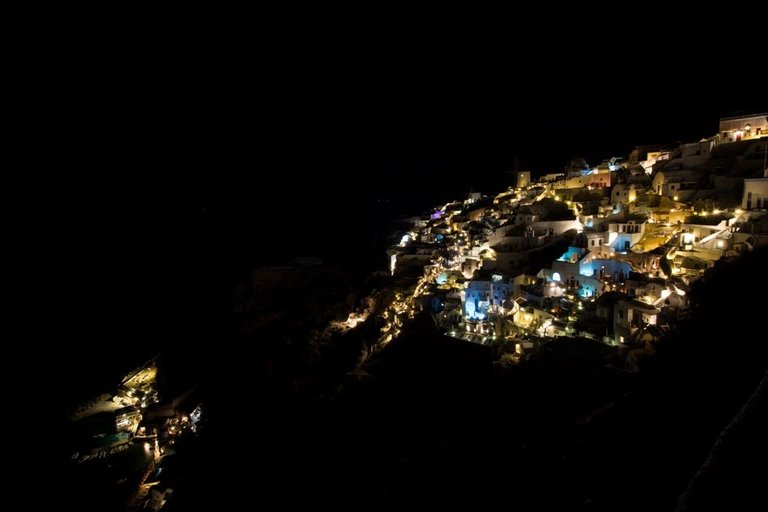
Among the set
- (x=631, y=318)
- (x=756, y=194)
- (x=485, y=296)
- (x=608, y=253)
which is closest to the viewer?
(x=631, y=318)

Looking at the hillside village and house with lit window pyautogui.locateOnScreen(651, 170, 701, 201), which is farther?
house with lit window pyautogui.locateOnScreen(651, 170, 701, 201)

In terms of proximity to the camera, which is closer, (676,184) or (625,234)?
(625,234)

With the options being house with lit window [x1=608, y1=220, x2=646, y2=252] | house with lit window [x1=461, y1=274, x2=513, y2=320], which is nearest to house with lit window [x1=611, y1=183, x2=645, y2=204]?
house with lit window [x1=608, y1=220, x2=646, y2=252]

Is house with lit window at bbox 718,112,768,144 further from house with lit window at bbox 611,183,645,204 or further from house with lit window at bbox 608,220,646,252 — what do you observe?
house with lit window at bbox 608,220,646,252

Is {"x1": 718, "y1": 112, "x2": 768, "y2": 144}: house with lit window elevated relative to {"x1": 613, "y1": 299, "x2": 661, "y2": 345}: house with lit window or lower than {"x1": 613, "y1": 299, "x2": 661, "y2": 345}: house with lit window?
elevated

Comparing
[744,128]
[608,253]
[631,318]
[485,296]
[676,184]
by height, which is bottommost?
[485,296]

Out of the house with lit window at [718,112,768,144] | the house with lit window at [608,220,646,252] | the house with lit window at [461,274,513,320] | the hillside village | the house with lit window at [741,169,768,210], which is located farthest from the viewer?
the house with lit window at [718,112,768,144]

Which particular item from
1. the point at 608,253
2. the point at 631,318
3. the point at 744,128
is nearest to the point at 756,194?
the point at 608,253

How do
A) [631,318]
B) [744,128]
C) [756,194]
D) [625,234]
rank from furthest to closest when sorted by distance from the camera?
[744,128] → [625,234] → [756,194] → [631,318]

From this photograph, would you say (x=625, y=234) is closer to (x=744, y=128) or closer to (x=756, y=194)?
(x=756, y=194)

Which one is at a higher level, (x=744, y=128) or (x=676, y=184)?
(x=744, y=128)
